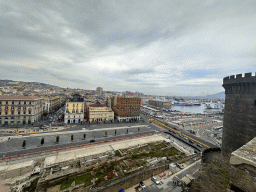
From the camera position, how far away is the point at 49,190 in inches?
613

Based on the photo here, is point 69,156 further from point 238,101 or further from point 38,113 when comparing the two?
point 38,113

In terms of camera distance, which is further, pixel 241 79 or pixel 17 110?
pixel 17 110

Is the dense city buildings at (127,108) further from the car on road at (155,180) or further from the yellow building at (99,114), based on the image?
the car on road at (155,180)

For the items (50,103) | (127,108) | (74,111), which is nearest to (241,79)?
(127,108)

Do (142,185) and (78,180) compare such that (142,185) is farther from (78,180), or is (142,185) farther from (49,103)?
(49,103)

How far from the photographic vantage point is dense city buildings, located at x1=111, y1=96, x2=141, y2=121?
199ft

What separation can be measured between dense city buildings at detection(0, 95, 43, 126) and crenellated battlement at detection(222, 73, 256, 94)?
5972 centimetres

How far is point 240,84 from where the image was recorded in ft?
35.3

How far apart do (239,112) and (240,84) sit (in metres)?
2.66

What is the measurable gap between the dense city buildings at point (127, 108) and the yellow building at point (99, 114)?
5155 millimetres

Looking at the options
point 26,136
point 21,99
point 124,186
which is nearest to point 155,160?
point 124,186

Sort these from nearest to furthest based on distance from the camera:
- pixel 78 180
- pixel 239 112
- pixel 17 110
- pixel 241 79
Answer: pixel 241 79 < pixel 239 112 < pixel 78 180 < pixel 17 110

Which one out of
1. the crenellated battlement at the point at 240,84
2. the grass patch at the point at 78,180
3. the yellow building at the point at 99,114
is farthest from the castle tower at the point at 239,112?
the yellow building at the point at 99,114

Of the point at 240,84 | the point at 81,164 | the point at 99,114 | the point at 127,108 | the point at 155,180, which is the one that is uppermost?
the point at 240,84
